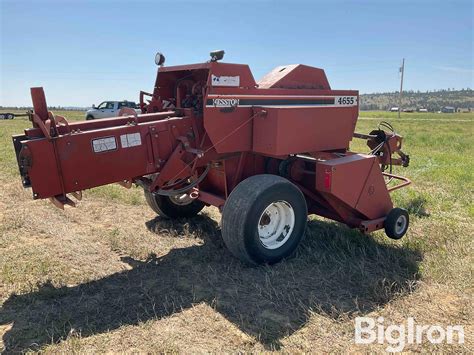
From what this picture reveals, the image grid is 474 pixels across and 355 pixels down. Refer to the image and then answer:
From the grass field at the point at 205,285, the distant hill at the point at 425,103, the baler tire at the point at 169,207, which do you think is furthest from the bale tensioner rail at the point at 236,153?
the distant hill at the point at 425,103

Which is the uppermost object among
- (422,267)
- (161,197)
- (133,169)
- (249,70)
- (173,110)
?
(249,70)

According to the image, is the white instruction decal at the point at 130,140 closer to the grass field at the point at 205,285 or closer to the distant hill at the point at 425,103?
the grass field at the point at 205,285

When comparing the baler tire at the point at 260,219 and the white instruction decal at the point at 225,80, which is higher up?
the white instruction decal at the point at 225,80

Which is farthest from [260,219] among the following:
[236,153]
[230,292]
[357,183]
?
[357,183]

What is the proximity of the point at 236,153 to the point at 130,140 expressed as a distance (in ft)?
4.26

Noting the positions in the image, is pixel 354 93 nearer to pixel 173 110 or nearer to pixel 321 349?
pixel 173 110

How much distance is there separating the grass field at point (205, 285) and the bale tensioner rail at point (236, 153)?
0.42 metres

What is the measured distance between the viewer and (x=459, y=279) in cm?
414

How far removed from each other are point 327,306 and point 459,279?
1.42 m

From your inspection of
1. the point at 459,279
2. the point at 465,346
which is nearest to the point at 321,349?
the point at 465,346

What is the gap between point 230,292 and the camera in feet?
13.1

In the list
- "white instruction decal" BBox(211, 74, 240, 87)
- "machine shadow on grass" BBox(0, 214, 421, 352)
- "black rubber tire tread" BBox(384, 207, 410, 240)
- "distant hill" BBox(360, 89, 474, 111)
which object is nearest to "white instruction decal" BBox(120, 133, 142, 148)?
"white instruction decal" BBox(211, 74, 240, 87)

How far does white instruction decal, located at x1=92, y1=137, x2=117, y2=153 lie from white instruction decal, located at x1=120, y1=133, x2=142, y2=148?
86 mm

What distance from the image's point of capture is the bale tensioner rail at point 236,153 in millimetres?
3932
